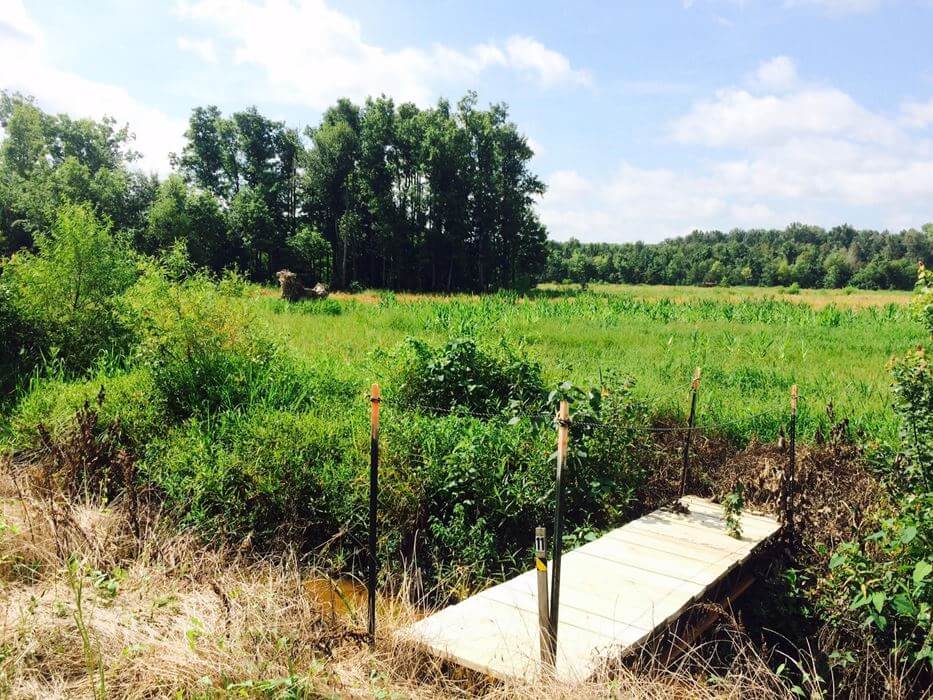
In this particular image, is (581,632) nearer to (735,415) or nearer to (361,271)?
(735,415)

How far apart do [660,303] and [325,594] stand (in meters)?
19.4

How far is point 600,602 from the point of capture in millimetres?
4055

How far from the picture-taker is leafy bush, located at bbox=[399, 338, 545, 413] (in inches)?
302

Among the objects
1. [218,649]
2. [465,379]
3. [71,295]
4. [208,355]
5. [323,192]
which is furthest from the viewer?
[323,192]

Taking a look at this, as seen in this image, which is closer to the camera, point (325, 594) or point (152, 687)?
point (152, 687)

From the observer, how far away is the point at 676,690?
3408mm

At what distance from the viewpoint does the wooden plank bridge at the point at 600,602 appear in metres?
3.43

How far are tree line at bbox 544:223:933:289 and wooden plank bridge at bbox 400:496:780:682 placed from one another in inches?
2455

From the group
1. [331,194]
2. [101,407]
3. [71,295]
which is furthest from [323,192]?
[101,407]

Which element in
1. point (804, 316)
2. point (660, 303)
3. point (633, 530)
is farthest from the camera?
point (660, 303)

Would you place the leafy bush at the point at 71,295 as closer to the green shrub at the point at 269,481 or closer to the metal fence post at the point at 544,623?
the green shrub at the point at 269,481

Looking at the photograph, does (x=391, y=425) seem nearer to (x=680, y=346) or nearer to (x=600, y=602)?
(x=600, y=602)

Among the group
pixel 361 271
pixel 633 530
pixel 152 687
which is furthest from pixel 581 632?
pixel 361 271

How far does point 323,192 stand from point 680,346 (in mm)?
29030
